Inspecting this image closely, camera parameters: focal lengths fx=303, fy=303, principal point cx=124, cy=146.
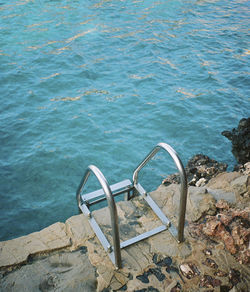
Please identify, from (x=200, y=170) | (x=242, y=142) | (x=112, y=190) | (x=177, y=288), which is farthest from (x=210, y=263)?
(x=242, y=142)

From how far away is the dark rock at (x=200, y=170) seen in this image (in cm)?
536

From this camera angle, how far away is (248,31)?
11.0m

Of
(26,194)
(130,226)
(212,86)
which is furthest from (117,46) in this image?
(130,226)

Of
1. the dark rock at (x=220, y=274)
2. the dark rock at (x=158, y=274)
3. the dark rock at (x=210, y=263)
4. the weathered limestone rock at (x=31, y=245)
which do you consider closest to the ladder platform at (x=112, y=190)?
the weathered limestone rock at (x=31, y=245)

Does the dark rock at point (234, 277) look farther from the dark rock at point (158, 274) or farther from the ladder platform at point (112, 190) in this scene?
the ladder platform at point (112, 190)

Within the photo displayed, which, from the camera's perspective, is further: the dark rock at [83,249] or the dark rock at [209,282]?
the dark rock at [83,249]

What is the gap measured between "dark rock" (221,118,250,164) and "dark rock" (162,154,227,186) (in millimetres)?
649

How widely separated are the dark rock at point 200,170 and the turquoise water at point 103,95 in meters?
0.36

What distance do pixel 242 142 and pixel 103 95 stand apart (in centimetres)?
352

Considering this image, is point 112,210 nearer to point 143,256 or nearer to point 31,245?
point 143,256

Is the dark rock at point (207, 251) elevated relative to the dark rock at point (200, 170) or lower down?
elevated

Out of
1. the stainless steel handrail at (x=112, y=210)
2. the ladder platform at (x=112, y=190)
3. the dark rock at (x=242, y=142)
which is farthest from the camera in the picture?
the dark rock at (x=242, y=142)

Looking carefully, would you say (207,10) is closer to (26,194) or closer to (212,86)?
(212,86)

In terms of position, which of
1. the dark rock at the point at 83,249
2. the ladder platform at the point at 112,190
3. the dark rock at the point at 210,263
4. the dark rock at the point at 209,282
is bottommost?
the dark rock at the point at 83,249
